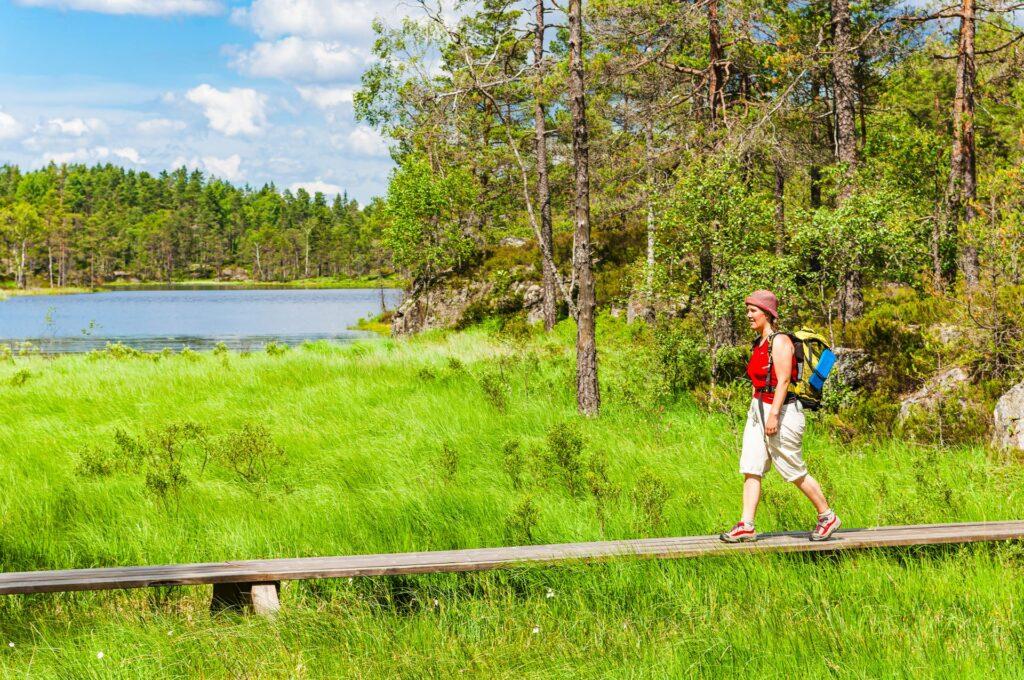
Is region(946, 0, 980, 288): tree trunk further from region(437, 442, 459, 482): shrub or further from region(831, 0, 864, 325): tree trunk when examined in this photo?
region(437, 442, 459, 482): shrub

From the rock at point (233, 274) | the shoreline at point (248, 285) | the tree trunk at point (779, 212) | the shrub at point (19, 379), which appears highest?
the rock at point (233, 274)

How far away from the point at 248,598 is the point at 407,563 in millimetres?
1056

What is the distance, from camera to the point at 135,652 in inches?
169

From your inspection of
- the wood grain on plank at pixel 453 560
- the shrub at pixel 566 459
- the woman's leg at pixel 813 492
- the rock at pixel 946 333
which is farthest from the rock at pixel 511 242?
the wood grain on plank at pixel 453 560

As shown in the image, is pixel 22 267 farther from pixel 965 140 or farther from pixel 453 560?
pixel 453 560

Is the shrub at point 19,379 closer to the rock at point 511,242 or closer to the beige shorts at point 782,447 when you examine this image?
the beige shorts at point 782,447

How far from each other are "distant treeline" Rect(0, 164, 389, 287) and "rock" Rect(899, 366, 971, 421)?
102 meters

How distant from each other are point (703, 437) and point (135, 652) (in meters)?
7.03

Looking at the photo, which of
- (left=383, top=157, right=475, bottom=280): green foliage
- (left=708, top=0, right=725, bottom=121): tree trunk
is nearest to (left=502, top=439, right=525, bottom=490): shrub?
(left=708, top=0, right=725, bottom=121): tree trunk

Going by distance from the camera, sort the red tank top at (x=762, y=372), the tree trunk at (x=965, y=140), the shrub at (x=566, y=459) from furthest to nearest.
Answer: the tree trunk at (x=965, y=140) → the shrub at (x=566, y=459) → the red tank top at (x=762, y=372)

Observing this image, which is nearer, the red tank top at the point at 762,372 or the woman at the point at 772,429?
the woman at the point at 772,429

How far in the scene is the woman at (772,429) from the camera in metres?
5.21

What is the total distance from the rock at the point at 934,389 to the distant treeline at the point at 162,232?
102292mm

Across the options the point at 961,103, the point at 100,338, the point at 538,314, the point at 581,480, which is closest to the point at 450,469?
the point at 581,480
